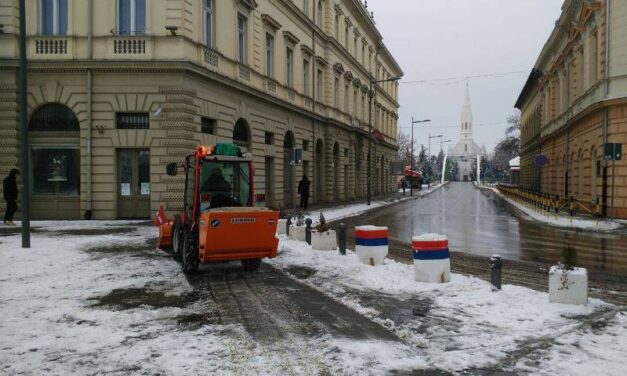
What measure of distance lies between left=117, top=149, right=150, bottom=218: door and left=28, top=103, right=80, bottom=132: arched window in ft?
7.44

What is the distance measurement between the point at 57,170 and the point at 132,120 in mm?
3515

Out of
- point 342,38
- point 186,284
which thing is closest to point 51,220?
point 186,284

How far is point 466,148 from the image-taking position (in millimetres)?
193000

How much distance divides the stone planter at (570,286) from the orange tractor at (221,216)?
4.70m

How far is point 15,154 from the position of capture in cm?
1953

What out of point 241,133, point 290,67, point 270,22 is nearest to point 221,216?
point 241,133

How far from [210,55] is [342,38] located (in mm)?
22173

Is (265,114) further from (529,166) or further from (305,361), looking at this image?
(529,166)

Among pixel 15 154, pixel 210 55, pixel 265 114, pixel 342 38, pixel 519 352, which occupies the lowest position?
pixel 519 352

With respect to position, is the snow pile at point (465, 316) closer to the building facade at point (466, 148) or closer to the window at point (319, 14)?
the window at point (319, 14)

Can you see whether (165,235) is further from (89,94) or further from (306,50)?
(306,50)

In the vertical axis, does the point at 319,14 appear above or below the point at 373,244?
above

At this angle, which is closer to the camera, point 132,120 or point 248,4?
point 132,120

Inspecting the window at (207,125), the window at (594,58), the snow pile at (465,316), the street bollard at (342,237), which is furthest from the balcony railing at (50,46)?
the window at (594,58)
